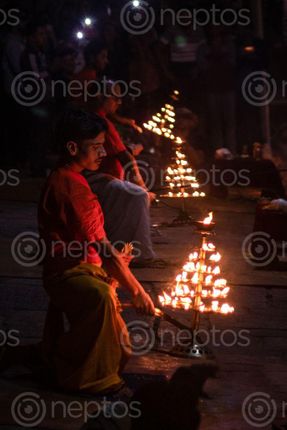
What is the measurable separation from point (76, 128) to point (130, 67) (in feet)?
38.3

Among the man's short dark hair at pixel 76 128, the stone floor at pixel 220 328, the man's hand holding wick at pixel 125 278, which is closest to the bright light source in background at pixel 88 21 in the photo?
the stone floor at pixel 220 328

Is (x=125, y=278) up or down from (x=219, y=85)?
down

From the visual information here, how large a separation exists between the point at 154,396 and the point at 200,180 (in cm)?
1175

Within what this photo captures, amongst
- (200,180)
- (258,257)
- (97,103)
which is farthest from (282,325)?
(200,180)

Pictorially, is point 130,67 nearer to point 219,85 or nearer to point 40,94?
point 219,85

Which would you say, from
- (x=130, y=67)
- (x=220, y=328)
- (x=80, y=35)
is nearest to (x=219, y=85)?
(x=130, y=67)

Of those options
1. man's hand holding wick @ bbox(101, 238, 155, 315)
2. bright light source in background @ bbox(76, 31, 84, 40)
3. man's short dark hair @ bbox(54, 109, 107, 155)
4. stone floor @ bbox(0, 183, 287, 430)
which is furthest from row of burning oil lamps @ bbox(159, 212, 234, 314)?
bright light source in background @ bbox(76, 31, 84, 40)

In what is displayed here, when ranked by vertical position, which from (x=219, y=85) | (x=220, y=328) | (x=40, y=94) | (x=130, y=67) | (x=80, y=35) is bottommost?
(x=220, y=328)

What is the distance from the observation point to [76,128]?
646 cm

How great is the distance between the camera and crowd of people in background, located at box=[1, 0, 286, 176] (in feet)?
52.2

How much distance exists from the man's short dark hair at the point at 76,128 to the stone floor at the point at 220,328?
62.0 inches

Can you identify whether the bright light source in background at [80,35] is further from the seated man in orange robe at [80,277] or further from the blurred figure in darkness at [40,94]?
the seated man in orange robe at [80,277]

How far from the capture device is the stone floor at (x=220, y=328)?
20.0 feet

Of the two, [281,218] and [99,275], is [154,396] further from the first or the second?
[281,218]
